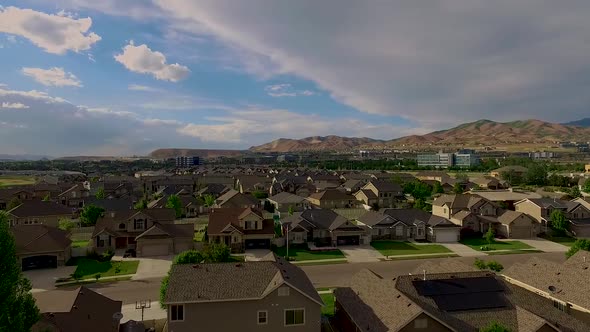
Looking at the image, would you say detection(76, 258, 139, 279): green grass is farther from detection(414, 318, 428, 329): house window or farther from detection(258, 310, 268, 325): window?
detection(414, 318, 428, 329): house window

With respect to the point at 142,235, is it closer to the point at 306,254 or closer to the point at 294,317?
the point at 306,254

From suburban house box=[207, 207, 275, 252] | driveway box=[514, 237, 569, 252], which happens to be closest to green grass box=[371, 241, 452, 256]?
driveway box=[514, 237, 569, 252]

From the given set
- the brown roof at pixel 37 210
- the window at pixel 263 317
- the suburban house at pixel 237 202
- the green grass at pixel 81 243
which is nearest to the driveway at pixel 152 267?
the green grass at pixel 81 243

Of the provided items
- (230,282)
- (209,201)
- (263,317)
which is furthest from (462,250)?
(209,201)

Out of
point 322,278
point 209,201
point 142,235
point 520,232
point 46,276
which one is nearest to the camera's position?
point 322,278

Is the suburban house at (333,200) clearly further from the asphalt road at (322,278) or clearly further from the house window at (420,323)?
the house window at (420,323)

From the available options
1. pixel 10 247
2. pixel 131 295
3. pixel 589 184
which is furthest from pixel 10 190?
pixel 589 184
